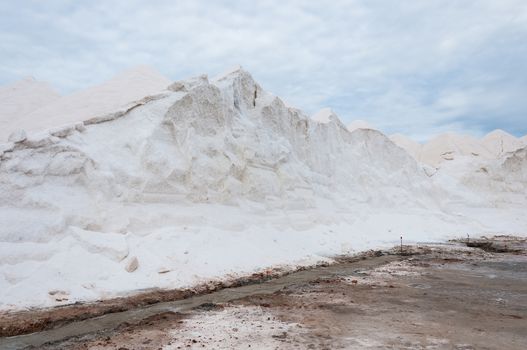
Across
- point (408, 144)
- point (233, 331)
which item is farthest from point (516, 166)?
point (233, 331)

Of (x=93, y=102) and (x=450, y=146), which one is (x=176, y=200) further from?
(x=450, y=146)

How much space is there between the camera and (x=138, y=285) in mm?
11430

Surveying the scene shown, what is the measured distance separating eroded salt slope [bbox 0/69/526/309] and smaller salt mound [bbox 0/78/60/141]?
6386mm

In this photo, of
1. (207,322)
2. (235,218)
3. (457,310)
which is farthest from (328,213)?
(207,322)

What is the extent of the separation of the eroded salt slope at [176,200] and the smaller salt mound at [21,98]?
251 inches

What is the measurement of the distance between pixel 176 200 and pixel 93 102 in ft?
22.9

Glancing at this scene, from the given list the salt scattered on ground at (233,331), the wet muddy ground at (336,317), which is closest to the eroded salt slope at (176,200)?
the wet muddy ground at (336,317)

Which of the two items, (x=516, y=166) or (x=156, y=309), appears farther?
(x=516, y=166)

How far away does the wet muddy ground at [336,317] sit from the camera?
7535mm

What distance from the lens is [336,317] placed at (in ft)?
30.6

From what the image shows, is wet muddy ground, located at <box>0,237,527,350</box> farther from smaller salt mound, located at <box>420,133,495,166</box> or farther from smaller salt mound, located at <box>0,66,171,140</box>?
smaller salt mound, located at <box>420,133,495,166</box>

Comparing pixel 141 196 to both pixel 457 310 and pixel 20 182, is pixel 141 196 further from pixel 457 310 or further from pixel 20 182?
pixel 457 310

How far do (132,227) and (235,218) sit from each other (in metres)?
4.77

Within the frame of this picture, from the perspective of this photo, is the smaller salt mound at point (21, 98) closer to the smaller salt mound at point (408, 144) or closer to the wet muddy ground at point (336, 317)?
the wet muddy ground at point (336, 317)
